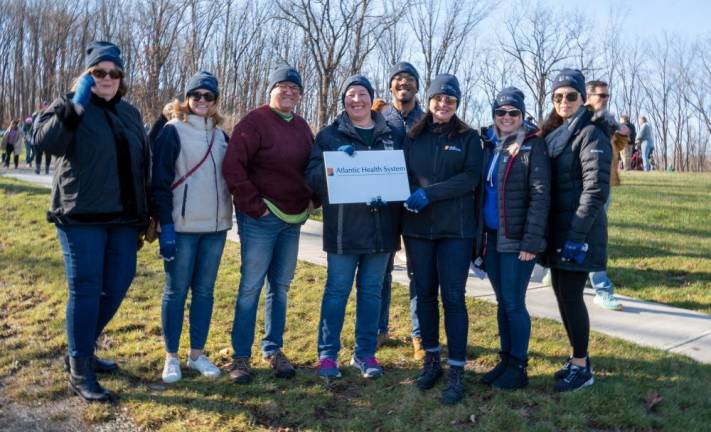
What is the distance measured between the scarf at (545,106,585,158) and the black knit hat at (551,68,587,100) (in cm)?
15

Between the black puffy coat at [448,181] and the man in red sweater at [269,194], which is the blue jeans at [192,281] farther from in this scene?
the black puffy coat at [448,181]

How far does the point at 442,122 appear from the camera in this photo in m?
4.12

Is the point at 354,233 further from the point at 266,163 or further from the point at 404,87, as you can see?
the point at 404,87

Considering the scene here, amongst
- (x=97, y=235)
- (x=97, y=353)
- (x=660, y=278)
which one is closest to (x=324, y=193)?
(x=97, y=235)

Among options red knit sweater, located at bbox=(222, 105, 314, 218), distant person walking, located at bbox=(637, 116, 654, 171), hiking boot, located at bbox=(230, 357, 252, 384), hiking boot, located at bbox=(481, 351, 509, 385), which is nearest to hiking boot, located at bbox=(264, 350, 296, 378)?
hiking boot, located at bbox=(230, 357, 252, 384)

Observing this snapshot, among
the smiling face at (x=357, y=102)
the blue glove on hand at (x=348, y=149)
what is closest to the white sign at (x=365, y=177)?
the blue glove on hand at (x=348, y=149)

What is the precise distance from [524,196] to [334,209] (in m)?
1.31

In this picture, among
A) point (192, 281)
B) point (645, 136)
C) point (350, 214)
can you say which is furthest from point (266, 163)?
point (645, 136)

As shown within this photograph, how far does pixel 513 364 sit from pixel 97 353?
3370 millimetres

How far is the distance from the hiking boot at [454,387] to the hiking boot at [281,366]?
1.15 m

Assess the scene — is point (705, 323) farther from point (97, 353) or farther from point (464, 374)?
point (97, 353)

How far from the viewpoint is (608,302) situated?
6.16 m

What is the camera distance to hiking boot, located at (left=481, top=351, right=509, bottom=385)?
4.31m

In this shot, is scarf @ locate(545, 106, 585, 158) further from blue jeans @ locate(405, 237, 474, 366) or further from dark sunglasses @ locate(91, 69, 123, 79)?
dark sunglasses @ locate(91, 69, 123, 79)
